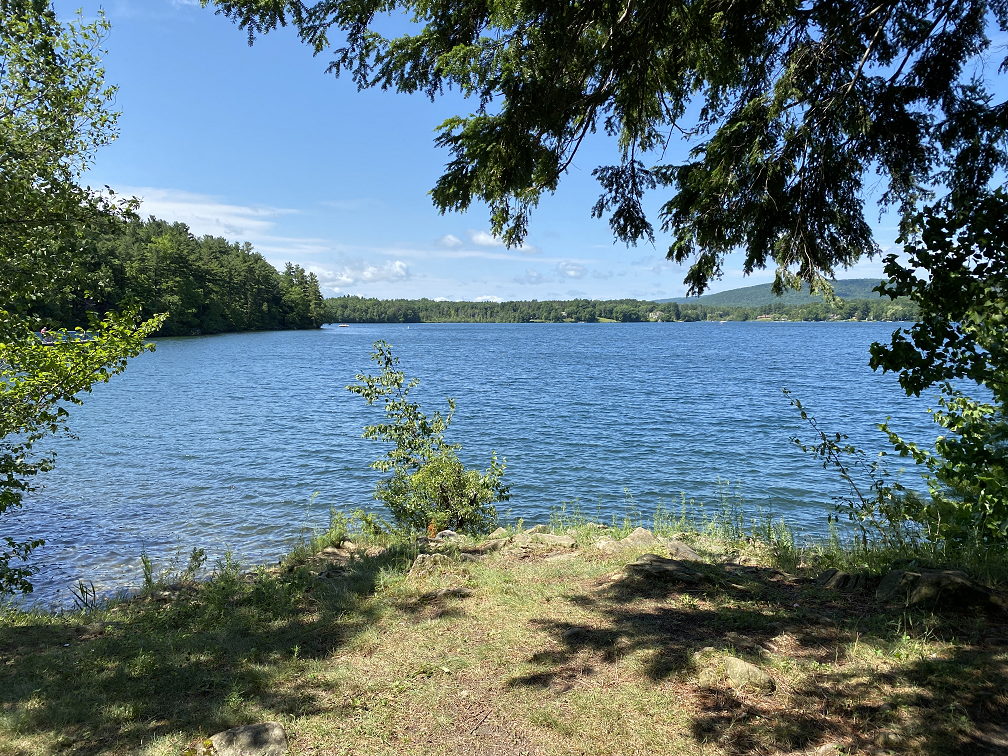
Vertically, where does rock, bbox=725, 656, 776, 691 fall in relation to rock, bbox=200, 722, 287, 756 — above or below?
above

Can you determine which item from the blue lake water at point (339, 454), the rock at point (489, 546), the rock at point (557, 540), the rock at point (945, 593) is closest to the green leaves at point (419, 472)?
the rock at point (489, 546)

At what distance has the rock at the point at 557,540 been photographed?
7.93m

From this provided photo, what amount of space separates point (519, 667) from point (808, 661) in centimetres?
213

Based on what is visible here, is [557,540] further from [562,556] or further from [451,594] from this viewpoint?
[451,594]

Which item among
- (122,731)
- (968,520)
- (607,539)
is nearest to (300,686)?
(122,731)

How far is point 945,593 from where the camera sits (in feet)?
16.4

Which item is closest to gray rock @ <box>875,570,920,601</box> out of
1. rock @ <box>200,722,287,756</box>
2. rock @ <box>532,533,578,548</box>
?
rock @ <box>532,533,578,548</box>

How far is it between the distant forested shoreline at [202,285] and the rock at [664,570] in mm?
60658

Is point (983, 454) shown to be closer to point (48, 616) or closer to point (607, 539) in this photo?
point (607, 539)

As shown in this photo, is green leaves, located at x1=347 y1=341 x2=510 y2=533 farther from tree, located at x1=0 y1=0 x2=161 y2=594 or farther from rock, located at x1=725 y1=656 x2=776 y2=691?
rock, located at x1=725 y1=656 x2=776 y2=691

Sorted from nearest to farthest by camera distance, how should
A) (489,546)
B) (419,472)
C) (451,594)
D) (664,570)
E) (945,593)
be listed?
(945,593) < (451,594) < (664,570) < (489,546) < (419,472)

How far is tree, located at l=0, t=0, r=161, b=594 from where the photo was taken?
6340 mm

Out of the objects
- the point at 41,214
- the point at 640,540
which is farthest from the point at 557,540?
the point at 41,214

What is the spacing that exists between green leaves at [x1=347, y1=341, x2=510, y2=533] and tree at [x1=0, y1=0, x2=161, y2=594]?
3.63 meters
